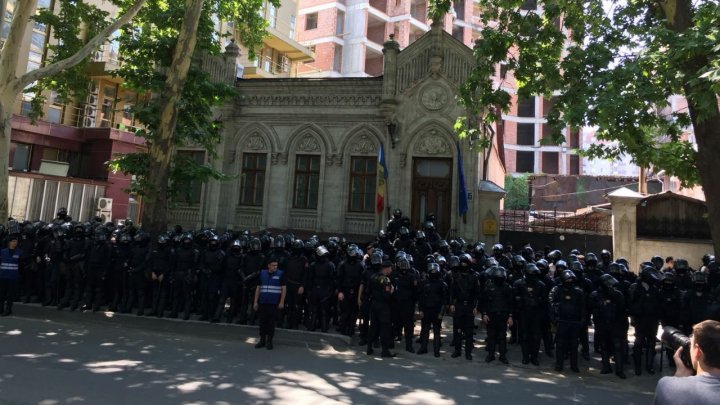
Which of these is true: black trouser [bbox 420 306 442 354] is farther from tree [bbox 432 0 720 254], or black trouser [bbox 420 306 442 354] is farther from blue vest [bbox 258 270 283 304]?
tree [bbox 432 0 720 254]

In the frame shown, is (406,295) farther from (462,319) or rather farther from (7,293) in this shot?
(7,293)

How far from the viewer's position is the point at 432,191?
17.0 meters

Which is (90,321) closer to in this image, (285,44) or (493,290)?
(493,290)

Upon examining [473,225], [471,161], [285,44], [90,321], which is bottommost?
[90,321]

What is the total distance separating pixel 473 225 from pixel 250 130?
9.95m

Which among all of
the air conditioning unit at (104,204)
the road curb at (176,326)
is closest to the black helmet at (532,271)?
the road curb at (176,326)

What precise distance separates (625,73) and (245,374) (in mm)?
7832

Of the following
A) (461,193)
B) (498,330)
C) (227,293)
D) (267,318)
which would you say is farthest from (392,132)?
(267,318)

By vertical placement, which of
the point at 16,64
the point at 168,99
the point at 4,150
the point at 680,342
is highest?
the point at 16,64

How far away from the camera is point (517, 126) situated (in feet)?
185

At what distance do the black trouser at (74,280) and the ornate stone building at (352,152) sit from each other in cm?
765

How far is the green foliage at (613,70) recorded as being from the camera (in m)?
7.29

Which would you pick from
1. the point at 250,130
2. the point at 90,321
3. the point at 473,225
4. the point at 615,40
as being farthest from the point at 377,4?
the point at 90,321

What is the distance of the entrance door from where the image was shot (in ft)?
55.2
